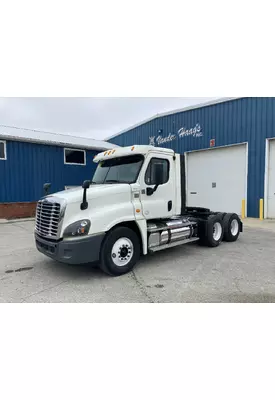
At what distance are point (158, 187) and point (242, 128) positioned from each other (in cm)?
921

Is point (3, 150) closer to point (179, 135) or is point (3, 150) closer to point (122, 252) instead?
point (179, 135)

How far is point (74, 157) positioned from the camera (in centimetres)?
1581

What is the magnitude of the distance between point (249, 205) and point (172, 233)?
8346 millimetres

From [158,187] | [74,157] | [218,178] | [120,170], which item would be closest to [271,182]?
[218,178]

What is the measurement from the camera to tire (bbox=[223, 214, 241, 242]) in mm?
7309

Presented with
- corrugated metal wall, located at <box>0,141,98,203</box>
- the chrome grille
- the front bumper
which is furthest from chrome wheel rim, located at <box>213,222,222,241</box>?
corrugated metal wall, located at <box>0,141,98,203</box>

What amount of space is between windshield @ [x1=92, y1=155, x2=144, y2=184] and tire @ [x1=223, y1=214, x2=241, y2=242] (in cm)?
364

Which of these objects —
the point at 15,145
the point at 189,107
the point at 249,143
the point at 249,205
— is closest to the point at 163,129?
the point at 189,107

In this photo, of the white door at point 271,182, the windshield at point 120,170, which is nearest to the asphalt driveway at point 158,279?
the windshield at point 120,170

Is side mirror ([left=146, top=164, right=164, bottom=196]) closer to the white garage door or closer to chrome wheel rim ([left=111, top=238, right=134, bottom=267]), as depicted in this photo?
chrome wheel rim ([left=111, top=238, right=134, bottom=267])

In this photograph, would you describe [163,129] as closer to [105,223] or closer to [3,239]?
[3,239]

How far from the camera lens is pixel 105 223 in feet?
14.8

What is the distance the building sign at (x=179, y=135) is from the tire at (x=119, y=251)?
11228 millimetres

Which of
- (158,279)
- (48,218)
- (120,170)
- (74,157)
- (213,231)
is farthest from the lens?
(74,157)
